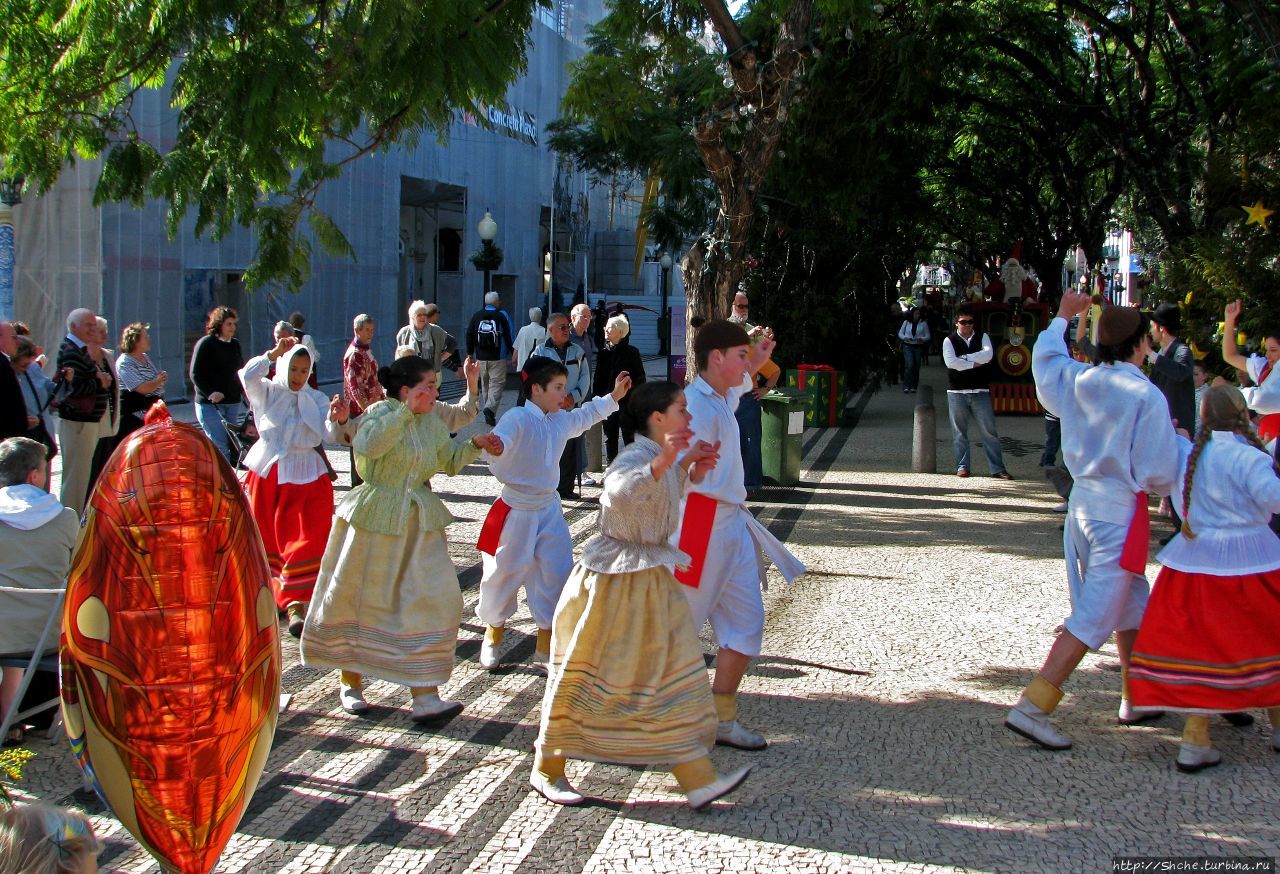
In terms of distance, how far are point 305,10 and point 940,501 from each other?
7.64 m

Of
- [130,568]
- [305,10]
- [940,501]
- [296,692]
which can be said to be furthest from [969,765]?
[940,501]

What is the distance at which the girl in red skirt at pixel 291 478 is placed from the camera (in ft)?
22.7

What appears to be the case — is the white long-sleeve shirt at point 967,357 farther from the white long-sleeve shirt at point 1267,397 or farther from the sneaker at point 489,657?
the sneaker at point 489,657

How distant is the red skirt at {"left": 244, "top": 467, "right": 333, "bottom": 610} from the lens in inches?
272

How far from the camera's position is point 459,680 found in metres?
→ 6.08

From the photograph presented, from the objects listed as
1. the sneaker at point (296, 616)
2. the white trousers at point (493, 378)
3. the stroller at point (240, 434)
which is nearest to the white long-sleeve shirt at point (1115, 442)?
the sneaker at point (296, 616)

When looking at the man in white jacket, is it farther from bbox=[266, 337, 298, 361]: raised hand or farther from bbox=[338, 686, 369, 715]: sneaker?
bbox=[266, 337, 298, 361]: raised hand

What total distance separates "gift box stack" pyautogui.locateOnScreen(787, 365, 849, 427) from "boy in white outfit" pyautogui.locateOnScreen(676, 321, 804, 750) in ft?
40.1

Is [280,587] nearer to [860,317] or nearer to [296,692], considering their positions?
[296,692]

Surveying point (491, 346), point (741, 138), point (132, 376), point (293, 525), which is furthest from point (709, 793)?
point (491, 346)

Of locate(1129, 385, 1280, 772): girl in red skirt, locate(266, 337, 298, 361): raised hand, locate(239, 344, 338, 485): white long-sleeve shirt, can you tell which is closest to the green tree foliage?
locate(266, 337, 298, 361): raised hand

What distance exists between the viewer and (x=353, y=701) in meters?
5.55

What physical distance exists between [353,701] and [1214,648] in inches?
146

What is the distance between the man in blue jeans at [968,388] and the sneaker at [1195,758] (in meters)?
8.32
